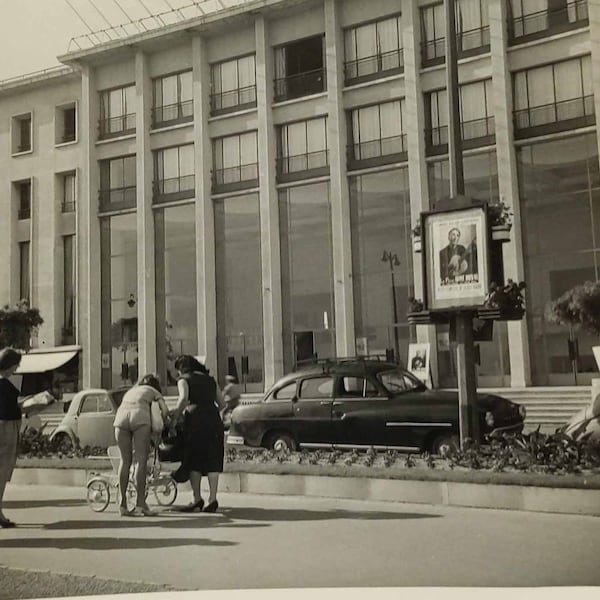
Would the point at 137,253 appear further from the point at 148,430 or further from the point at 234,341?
the point at 148,430

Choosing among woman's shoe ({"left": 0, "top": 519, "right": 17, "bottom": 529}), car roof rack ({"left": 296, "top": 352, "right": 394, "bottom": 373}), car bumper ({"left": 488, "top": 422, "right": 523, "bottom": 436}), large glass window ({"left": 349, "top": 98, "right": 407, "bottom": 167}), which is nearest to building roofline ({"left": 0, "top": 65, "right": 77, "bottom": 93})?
woman's shoe ({"left": 0, "top": 519, "right": 17, "bottom": 529})

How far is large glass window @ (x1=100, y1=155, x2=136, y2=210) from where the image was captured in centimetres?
735

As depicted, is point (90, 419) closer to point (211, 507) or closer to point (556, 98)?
point (211, 507)

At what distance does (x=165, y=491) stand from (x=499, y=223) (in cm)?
348

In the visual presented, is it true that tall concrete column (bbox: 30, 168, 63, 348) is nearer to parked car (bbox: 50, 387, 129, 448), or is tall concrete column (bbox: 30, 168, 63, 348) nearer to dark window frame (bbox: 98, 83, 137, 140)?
parked car (bbox: 50, 387, 129, 448)

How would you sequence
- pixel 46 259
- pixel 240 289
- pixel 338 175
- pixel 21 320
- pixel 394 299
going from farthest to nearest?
pixel 240 289
pixel 338 175
pixel 394 299
pixel 46 259
pixel 21 320

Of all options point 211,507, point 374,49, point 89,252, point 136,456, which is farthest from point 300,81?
point 211,507

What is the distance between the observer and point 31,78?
6.14 m

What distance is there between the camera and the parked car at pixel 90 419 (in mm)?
7082

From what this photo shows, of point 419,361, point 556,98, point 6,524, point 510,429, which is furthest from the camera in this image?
point 419,361

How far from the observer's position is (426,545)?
4.24 meters

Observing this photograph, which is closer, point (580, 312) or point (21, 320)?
point (580, 312)

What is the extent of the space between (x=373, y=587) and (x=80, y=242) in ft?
14.9

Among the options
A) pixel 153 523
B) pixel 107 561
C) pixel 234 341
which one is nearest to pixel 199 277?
pixel 234 341
